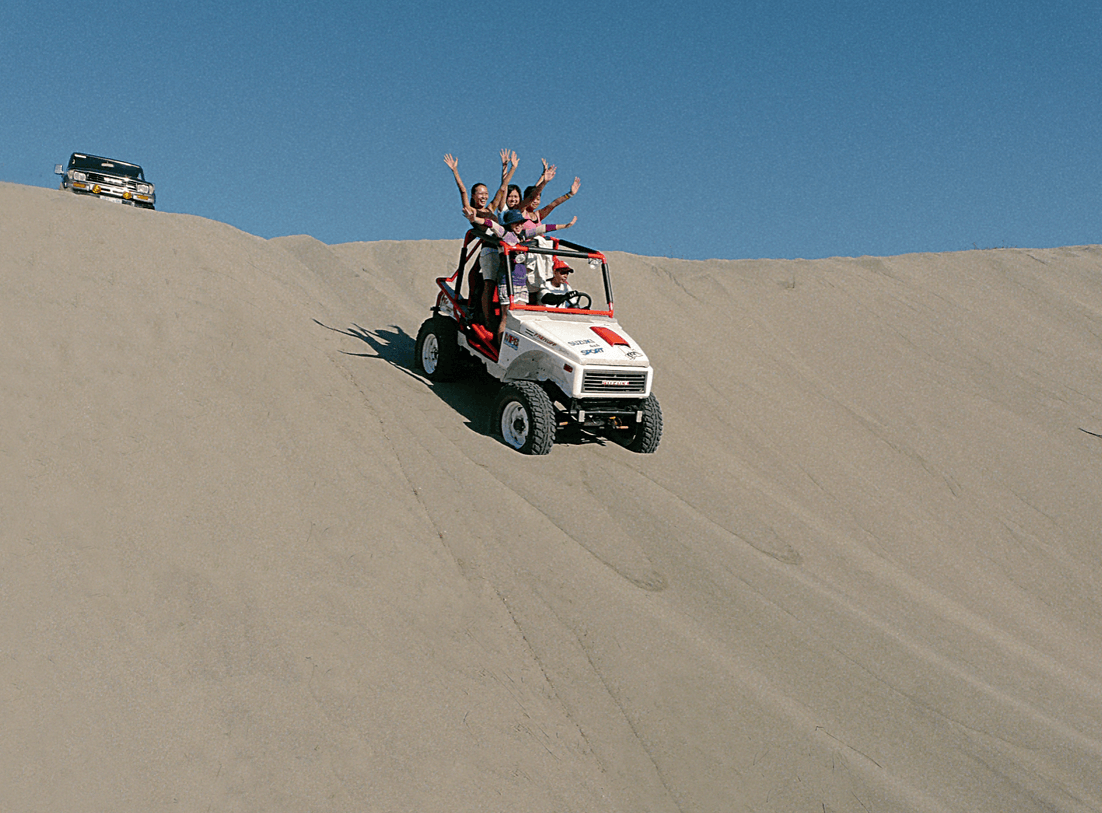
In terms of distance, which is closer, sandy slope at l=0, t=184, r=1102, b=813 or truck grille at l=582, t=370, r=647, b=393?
sandy slope at l=0, t=184, r=1102, b=813

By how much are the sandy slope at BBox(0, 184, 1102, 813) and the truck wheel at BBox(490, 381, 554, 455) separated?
0.73 feet

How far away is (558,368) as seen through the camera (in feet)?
27.0

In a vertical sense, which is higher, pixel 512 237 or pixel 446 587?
pixel 512 237

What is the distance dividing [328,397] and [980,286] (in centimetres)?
1536

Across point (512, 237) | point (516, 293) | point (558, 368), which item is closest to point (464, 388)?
point (516, 293)

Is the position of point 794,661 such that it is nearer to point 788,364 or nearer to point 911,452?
point 911,452

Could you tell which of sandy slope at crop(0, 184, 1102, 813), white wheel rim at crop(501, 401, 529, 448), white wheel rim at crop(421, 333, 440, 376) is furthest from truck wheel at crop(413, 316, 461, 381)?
white wheel rim at crop(501, 401, 529, 448)

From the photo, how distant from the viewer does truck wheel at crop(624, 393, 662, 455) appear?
8875 millimetres

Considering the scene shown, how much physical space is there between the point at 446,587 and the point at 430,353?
481cm

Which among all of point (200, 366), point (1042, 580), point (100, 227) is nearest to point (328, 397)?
point (200, 366)

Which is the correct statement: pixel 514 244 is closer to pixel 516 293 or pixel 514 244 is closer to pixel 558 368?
pixel 516 293

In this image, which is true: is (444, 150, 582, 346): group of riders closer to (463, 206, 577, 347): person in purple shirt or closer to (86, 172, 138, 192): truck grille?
(463, 206, 577, 347): person in purple shirt

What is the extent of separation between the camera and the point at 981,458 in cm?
1155

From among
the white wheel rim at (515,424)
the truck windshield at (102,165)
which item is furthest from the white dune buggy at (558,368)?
the truck windshield at (102,165)
